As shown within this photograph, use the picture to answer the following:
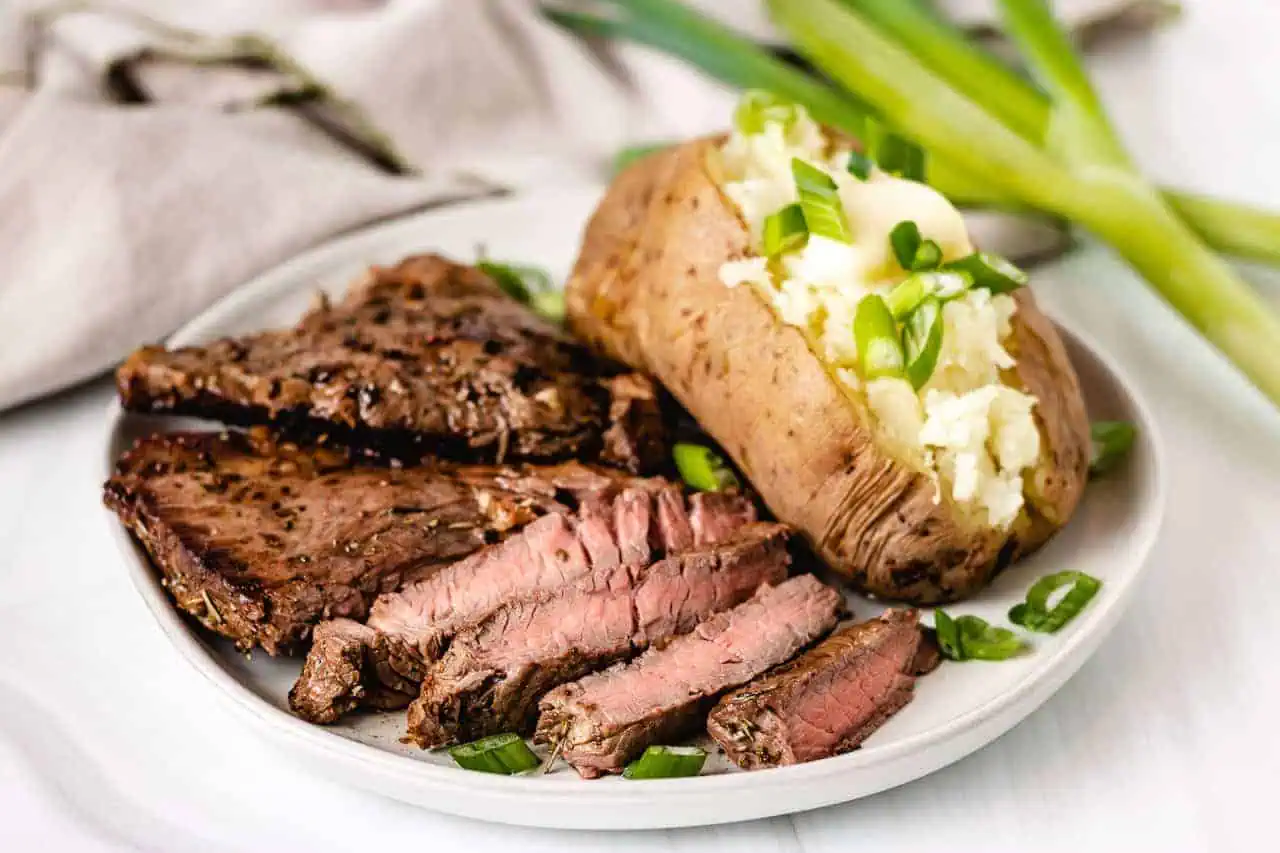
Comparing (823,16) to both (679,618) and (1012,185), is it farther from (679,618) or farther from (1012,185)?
(679,618)

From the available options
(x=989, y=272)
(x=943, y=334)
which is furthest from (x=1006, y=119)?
(x=943, y=334)

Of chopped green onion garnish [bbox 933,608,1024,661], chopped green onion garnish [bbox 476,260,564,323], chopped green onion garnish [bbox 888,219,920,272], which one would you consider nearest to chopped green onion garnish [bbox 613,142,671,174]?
chopped green onion garnish [bbox 476,260,564,323]

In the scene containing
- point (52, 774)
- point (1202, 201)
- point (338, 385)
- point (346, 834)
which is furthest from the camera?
A: point (1202, 201)

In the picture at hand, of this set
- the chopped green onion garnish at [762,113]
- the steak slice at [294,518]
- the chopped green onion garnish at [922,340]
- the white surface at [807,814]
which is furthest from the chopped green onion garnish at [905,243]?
the white surface at [807,814]

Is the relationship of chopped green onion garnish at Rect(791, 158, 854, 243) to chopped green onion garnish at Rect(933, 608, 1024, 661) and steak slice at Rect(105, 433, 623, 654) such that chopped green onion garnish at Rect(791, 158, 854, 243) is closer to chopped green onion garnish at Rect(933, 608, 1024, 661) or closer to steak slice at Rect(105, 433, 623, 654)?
steak slice at Rect(105, 433, 623, 654)

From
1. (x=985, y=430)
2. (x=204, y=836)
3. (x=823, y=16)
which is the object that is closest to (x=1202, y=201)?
(x=823, y=16)

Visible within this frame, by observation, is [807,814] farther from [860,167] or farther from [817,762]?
[860,167]
